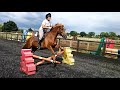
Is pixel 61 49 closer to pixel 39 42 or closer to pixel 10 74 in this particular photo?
pixel 39 42

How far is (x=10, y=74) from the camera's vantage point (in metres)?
7.70

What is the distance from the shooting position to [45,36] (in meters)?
10.0

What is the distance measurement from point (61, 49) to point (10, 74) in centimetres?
370

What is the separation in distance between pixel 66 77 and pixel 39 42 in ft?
10.6
